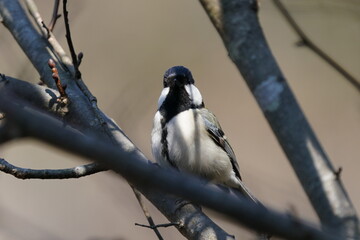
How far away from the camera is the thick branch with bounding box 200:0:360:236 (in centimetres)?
137

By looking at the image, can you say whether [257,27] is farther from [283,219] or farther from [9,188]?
[9,188]

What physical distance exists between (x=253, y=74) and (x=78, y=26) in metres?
5.47

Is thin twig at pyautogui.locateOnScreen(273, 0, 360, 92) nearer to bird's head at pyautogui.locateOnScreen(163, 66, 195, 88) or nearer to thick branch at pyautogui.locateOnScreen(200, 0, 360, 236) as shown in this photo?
thick branch at pyautogui.locateOnScreen(200, 0, 360, 236)

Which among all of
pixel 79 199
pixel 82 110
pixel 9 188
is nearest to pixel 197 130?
pixel 82 110

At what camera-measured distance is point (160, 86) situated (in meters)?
6.34

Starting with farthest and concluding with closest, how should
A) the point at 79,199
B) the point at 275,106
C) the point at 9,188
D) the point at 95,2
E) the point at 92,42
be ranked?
the point at 95,2
the point at 92,42
the point at 9,188
the point at 79,199
the point at 275,106

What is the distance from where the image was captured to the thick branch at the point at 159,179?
92 cm

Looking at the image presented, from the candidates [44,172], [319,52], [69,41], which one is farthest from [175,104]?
[319,52]

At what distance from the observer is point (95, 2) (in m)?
7.37

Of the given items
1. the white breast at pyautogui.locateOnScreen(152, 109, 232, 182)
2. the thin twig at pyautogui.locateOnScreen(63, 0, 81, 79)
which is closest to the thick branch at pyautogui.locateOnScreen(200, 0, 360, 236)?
the thin twig at pyautogui.locateOnScreen(63, 0, 81, 79)

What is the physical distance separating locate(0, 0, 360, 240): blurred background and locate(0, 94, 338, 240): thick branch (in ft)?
11.3

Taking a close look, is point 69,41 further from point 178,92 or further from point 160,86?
point 160,86

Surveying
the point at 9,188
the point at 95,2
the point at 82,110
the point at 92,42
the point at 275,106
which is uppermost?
the point at 95,2

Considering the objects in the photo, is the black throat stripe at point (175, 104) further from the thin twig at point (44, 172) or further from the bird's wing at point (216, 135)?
the thin twig at point (44, 172)
